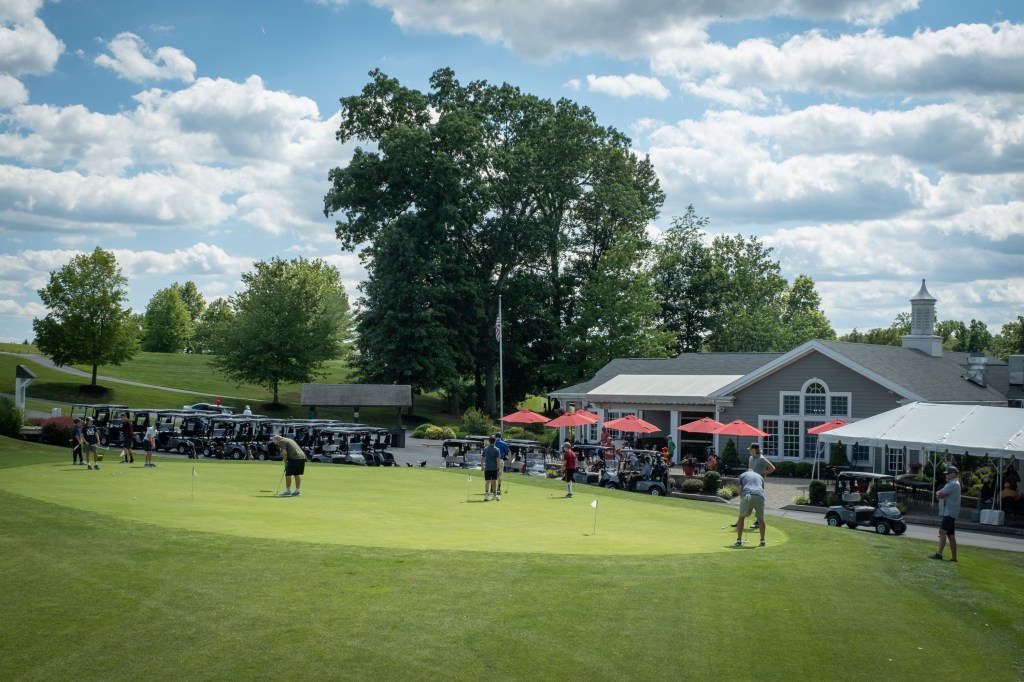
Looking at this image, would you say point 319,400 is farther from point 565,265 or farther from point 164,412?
point 565,265

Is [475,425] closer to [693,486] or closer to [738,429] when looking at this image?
[738,429]

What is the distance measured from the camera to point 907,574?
60.1 feet

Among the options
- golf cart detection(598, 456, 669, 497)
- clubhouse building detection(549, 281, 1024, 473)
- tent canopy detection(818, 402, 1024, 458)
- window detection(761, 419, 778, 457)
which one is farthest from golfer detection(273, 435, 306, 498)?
window detection(761, 419, 778, 457)

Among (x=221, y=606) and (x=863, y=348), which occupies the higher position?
(x=863, y=348)

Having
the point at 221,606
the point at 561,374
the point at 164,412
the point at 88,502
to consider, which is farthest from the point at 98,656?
the point at 561,374

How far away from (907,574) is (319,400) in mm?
40960

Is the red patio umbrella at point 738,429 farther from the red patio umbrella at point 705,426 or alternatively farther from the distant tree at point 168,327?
the distant tree at point 168,327

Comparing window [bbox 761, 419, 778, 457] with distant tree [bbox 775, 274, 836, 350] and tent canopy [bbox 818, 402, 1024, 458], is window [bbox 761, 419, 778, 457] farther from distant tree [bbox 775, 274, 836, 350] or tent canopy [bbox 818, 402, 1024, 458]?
distant tree [bbox 775, 274, 836, 350]

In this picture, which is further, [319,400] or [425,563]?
[319,400]

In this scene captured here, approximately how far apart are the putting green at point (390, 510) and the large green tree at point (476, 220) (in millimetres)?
36124

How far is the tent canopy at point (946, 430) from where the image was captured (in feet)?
98.6

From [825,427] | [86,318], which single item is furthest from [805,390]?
[86,318]

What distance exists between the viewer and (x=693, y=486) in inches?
1412

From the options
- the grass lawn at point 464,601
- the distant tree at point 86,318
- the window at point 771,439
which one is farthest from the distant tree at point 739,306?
the grass lawn at point 464,601
